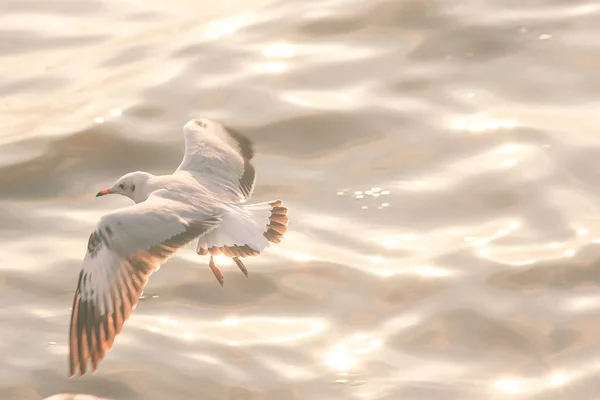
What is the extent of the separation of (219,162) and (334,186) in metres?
1.59

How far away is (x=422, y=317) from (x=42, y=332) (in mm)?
2037

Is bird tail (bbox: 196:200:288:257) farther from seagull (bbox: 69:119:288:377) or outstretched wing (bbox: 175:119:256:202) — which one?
outstretched wing (bbox: 175:119:256:202)

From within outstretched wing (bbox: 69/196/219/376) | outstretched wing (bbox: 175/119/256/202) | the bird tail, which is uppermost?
outstretched wing (bbox: 175/119/256/202)

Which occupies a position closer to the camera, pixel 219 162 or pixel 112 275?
pixel 112 275

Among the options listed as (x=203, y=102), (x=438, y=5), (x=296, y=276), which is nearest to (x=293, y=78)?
(x=203, y=102)

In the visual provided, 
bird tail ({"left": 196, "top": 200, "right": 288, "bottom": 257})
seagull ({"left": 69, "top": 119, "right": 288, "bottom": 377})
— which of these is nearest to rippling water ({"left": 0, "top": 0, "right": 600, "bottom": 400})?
seagull ({"left": 69, "top": 119, "right": 288, "bottom": 377})

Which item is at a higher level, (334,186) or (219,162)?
(334,186)

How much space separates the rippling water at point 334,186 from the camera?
7164mm

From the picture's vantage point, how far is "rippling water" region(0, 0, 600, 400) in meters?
7.16

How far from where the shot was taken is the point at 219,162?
7375mm

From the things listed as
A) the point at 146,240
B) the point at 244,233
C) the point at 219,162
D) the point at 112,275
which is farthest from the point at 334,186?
the point at 112,275

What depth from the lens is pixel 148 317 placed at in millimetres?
7574

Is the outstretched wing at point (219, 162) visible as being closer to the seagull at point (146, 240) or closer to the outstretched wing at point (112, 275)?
the seagull at point (146, 240)

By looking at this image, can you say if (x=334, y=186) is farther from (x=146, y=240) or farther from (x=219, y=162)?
(x=146, y=240)
